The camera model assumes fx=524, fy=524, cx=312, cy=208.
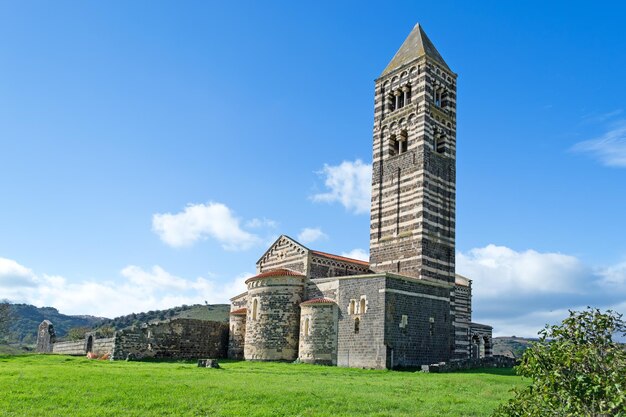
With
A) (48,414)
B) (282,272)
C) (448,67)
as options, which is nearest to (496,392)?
(48,414)

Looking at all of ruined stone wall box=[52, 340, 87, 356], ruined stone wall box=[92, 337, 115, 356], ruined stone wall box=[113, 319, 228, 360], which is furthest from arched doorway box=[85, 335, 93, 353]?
ruined stone wall box=[113, 319, 228, 360]

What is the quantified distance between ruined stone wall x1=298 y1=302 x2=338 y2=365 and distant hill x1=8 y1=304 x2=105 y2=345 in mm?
100714

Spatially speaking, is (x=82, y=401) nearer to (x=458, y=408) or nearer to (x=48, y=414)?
(x=48, y=414)

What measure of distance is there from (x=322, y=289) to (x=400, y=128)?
14.4 meters

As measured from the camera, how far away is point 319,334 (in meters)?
32.0

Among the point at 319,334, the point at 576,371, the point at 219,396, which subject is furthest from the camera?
the point at 319,334

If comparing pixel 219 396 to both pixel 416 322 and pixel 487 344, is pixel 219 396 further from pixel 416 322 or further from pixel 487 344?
pixel 487 344

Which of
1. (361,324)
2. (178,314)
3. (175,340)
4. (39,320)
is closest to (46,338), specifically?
(175,340)

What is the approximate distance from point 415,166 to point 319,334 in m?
14.2

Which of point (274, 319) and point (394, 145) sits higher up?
point (394, 145)

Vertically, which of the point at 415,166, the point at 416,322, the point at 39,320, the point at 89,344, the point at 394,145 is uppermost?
the point at 394,145

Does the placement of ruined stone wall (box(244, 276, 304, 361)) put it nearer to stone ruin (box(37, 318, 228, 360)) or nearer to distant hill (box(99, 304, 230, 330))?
stone ruin (box(37, 318, 228, 360))

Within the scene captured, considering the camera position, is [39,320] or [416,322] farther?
[39,320]

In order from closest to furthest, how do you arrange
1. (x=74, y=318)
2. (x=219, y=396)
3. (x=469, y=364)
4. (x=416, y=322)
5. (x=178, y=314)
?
(x=219, y=396) → (x=469, y=364) → (x=416, y=322) → (x=178, y=314) → (x=74, y=318)
